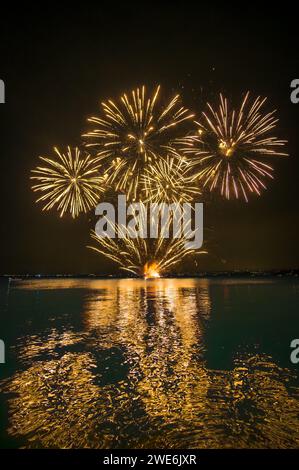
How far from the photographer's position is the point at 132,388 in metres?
8.28

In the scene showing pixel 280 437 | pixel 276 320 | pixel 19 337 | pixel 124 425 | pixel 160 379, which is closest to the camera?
pixel 280 437

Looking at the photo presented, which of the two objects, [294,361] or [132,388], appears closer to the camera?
[132,388]

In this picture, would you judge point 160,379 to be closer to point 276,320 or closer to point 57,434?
point 57,434

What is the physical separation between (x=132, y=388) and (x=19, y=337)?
7.99 m

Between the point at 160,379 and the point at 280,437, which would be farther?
the point at 160,379

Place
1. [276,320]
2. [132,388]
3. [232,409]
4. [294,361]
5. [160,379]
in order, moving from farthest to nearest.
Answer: [276,320] < [294,361] < [160,379] < [132,388] < [232,409]
